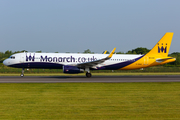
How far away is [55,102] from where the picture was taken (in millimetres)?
12531

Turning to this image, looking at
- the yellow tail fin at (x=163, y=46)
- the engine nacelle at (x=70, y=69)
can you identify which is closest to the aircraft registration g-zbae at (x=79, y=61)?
the engine nacelle at (x=70, y=69)

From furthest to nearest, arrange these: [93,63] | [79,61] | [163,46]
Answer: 1. [163,46]
2. [79,61]
3. [93,63]

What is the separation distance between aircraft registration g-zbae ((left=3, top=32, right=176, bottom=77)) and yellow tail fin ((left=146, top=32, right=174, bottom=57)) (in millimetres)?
183

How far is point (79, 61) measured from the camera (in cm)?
3416

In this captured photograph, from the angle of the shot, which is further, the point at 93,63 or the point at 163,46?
the point at 163,46

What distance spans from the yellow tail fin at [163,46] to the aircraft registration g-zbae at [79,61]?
18 centimetres

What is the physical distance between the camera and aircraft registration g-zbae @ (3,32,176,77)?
32.8 m

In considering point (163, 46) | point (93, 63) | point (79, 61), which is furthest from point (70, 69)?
point (163, 46)

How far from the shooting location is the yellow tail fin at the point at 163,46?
38.0 m

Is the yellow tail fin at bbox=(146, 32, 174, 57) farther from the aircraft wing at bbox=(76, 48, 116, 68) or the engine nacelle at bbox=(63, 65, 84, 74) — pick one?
the engine nacelle at bbox=(63, 65, 84, 74)

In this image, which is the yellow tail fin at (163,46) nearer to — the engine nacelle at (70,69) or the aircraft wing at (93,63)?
the aircraft wing at (93,63)

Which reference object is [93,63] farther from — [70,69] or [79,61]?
[70,69]

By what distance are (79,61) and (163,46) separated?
51.4 ft

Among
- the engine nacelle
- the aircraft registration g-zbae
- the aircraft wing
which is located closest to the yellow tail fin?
the aircraft registration g-zbae
